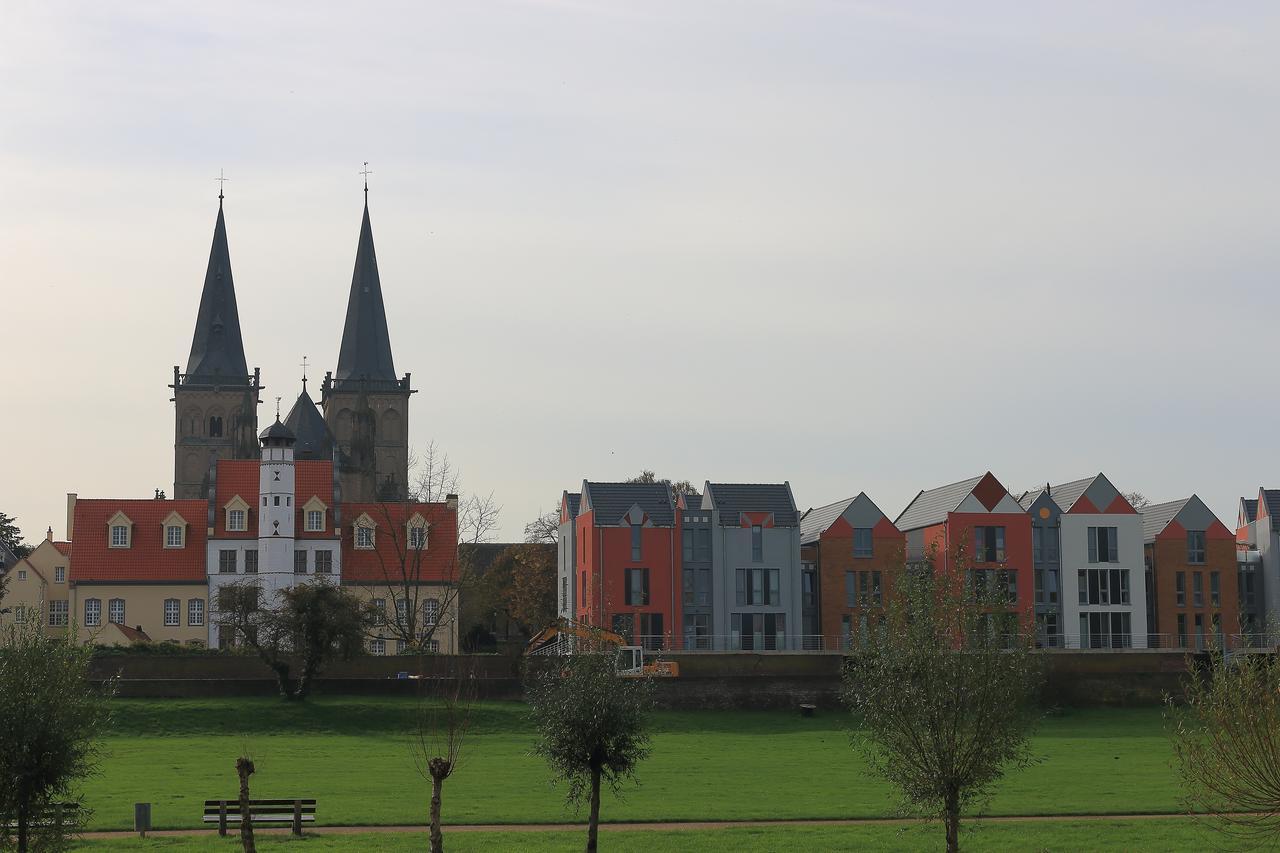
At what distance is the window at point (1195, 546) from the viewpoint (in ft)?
305

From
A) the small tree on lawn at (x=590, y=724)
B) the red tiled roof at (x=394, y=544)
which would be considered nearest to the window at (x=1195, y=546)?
the red tiled roof at (x=394, y=544)

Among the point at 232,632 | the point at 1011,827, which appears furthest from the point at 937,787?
the point at 232,632

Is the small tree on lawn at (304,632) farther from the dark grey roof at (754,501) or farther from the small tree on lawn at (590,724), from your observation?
the small tree on lawn at (590,724)

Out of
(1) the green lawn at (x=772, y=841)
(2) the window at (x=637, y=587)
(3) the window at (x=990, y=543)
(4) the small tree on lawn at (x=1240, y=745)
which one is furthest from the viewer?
(3) the window at (x=990, y=543)

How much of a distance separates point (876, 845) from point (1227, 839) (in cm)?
734

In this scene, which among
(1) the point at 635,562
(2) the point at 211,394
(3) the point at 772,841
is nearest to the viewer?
(3) the point at 772,841

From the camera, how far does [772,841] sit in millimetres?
35094

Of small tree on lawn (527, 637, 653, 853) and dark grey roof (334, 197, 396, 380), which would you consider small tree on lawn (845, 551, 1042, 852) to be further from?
dark grey roof (334, 197, 396, 380)

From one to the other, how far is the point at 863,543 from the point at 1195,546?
62.2ft

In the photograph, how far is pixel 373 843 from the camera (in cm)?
3475

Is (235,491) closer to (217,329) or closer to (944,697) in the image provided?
(217,329)

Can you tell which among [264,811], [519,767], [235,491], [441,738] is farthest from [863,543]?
[264,811]

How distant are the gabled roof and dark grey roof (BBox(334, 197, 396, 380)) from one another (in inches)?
2490

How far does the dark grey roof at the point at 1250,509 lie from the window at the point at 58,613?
229 feet
